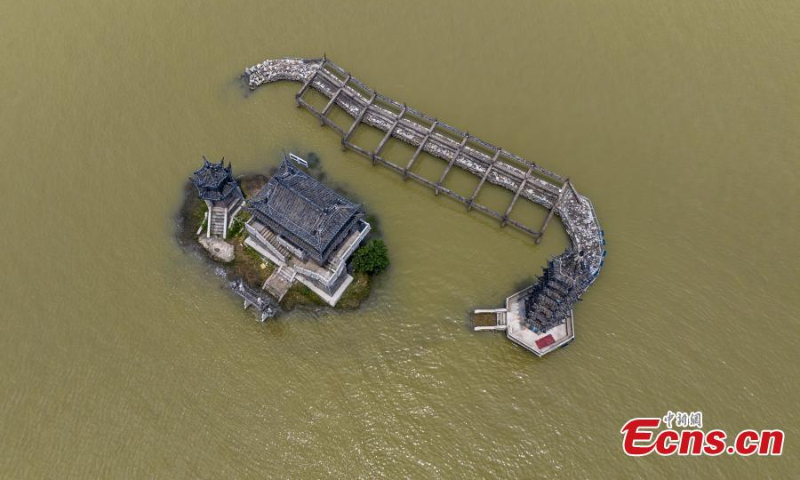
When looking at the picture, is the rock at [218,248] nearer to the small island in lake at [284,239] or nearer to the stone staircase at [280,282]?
the small island in lake at [284,239]

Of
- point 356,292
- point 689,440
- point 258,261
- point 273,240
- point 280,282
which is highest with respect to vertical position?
point 689,440

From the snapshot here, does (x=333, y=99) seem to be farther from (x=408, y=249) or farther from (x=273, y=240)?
(x=408, y=249)

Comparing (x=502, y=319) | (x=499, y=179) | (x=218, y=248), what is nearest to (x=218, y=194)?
(x=218, y=248)

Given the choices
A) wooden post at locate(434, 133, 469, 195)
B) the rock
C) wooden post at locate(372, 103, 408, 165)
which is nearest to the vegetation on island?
the rock

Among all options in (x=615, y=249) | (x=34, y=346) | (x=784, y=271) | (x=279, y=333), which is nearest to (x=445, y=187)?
(x=615, y=249)

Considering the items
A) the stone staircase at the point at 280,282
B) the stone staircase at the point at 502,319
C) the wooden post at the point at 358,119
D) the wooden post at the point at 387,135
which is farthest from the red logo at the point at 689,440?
the wooden post at the point at 358,119

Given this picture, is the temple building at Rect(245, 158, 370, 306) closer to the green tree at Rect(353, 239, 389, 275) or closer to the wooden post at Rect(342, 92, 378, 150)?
the green tree at Rect(353, 239, 389, 275)

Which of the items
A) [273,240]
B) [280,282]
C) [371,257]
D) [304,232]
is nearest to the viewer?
[304,232]
